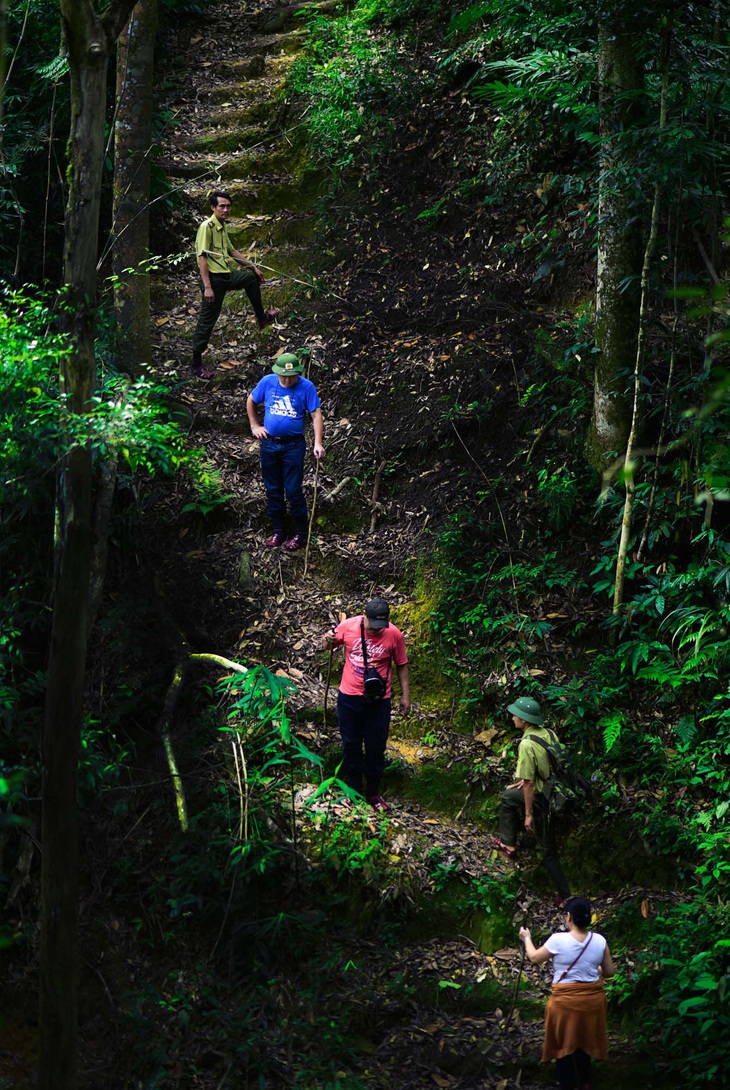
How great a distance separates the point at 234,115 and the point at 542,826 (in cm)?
1162

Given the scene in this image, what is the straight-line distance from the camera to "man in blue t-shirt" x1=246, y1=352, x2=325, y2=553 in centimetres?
916

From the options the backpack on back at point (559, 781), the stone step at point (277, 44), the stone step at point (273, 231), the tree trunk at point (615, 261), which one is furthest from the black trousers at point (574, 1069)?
the stone step at point (277, 44)

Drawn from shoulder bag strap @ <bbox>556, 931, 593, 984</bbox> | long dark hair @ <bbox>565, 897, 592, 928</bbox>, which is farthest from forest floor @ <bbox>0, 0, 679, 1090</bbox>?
long dark hair @ <bbox>565, 897, 592, 928</bbox>

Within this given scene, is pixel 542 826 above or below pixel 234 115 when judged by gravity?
below

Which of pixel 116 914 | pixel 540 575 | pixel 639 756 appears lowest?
pixel 116 914

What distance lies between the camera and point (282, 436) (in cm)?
920

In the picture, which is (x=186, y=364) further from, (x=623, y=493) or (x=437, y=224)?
(x=623, y=493)

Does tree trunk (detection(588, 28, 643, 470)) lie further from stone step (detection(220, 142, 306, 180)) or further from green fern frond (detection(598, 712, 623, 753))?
stone step (detection(220, 142, 306, 180))

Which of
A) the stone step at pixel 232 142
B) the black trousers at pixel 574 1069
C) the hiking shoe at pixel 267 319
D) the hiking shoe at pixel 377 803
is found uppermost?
the stone step at pixel 232 142

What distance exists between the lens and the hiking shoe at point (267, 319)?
38.5ft

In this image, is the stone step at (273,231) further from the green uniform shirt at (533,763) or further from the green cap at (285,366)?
the green uniform shirt at (533,763)

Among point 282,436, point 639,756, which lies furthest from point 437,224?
point 639,756

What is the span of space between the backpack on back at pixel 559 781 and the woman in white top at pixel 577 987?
1.51m

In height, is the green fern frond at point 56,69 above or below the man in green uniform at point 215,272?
above
